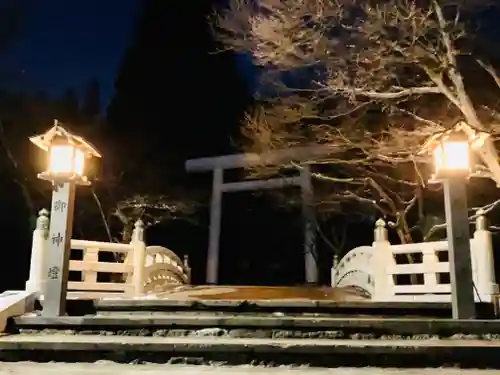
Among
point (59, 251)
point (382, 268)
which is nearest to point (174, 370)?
point (59, 251)

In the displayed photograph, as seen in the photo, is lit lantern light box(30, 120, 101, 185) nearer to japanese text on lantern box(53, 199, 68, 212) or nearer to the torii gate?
japanese text on lantern box(53, 199, 68, 212)

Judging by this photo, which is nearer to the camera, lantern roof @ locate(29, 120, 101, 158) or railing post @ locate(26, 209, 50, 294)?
lantern roof @ locate(29, 120, 101, 158)

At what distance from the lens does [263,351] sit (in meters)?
4.69

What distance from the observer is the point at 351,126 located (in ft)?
41.6

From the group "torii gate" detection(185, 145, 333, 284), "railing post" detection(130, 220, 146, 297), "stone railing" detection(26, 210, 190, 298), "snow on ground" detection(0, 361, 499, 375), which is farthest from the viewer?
"torii gate" detection(185, 145, 333, 284)

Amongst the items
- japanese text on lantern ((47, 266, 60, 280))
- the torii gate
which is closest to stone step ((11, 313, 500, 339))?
japanese text on lantern ((47, 266, 60, 280))

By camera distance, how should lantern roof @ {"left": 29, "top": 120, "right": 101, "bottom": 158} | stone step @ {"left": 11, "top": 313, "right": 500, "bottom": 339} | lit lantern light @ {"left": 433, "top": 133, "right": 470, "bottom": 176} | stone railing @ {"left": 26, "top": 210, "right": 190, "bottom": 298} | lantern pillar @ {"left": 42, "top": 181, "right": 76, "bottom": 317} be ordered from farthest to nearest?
stone railing @ {"left": 26, "top": 210, "right": 190, "bottom": 298}
lantern roof @ {"left": 29, "top": 120, "right": 101, "bottom": 158}
lit lantern light @ {"left": 433, "top": 133, "right": 470, "bottom": 176}
lantern pillar @ {"left": 42, "top": 181, "right": 76, "bottom": 317}
stone step @ {"left": 11, "top": 313, "right": 500, "bottom": 339}

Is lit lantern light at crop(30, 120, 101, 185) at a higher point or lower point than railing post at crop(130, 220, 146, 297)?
higher

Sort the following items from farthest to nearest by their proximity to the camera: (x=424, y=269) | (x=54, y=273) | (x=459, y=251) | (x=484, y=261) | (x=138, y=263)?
(x=138, y=263)
(x=424, y=269)
(x=484, y=261)
(x=54, y=273)
(x=459, y=251)

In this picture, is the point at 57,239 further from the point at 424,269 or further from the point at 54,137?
the point at 424,269

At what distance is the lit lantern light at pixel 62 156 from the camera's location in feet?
20.6

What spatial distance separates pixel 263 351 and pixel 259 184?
14.4m

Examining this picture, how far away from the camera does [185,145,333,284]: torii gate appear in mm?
15820

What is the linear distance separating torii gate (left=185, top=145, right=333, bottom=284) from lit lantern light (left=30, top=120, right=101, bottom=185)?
29.4 feet
